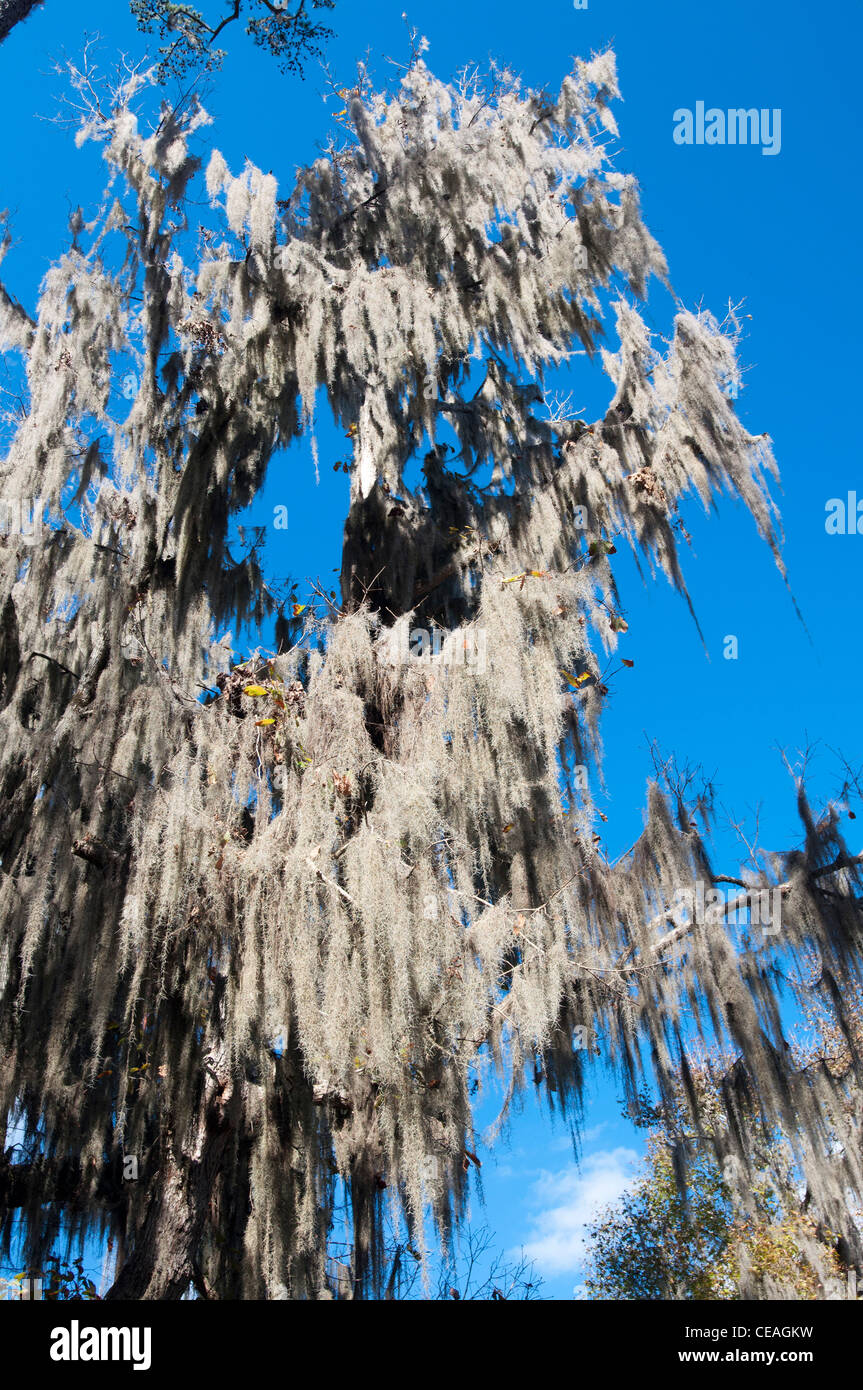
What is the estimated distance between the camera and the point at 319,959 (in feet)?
13.1

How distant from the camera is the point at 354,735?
4664 millimetres

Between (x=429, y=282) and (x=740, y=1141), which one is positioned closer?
(x=740, y=1141)

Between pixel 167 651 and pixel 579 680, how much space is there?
261 centimetres

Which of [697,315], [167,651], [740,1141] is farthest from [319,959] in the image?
[697,315]

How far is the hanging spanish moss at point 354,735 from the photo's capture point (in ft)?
14.0

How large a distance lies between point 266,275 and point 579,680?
3.52m

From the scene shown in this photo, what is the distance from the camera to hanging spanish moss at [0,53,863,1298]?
14.0 feet
